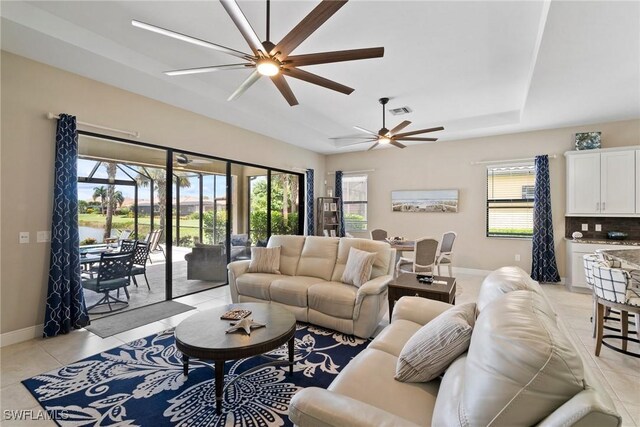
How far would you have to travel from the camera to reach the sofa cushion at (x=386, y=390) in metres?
1.33

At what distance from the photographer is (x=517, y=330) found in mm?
972

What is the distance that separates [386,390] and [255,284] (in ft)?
8.20

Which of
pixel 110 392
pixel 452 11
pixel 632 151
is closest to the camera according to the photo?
pixel 110 392

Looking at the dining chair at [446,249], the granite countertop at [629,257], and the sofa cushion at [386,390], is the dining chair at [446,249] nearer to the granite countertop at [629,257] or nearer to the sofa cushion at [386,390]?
the granite countertop at [629,257]

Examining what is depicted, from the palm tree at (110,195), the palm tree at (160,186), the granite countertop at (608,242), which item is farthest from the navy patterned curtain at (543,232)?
the palm tree at (110,195)

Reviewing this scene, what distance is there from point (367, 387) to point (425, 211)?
5821mm

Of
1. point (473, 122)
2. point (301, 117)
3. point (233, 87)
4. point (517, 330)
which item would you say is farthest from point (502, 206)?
point (517, 330)

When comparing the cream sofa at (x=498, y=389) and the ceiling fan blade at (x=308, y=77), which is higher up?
the ceiling fan blade at (x=308, y=77)

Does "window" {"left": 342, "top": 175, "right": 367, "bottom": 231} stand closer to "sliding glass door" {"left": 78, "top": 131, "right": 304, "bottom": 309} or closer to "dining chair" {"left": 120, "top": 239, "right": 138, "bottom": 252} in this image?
"sliding glass door" {"left": 78, "top": 131, "right": 304, "bottom": 309}

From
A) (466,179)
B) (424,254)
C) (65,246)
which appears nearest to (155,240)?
(65,246)

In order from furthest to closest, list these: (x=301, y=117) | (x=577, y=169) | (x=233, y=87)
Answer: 1. (x=301, y=117)
2. (x=577, y=169)
3. (x=233, y=87)

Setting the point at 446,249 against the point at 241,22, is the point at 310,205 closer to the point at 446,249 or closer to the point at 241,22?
the point at 446,249

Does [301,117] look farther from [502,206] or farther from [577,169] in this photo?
[577,169]
